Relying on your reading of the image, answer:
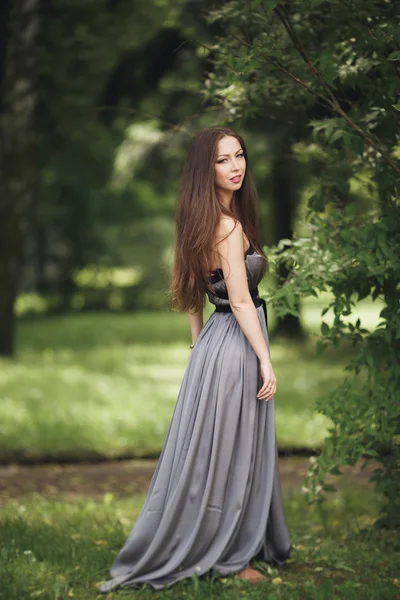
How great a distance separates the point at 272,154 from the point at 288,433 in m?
6.89

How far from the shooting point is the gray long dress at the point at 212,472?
450 centimetres

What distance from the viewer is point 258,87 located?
515 cm

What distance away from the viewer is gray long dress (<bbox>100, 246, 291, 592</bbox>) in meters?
4.50

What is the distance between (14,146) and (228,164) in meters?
10.4

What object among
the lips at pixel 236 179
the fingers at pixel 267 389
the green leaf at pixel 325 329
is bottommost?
the fingers at pixel 267 389

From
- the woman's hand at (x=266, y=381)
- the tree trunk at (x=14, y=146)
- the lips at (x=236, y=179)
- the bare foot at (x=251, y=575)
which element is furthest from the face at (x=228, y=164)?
the tree trunk at (x=14, y=146)

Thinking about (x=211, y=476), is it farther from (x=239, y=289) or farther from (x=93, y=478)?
(x=93, y=478)

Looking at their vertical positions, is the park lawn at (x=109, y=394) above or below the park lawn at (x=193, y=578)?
below

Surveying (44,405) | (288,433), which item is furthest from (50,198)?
(288,433)

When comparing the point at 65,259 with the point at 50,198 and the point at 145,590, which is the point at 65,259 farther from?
the point at 145,590

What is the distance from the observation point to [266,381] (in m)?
4.41

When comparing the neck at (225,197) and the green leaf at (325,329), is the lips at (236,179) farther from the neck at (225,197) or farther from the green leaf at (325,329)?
the green leaf at (325,329)

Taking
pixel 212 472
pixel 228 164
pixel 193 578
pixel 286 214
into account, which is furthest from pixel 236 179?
pixel 286 214

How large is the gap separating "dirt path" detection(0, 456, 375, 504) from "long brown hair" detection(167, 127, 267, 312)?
9.31 feet
